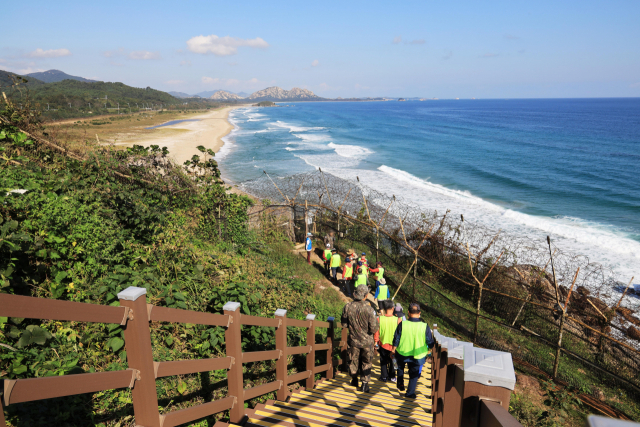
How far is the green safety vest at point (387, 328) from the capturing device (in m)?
6.12

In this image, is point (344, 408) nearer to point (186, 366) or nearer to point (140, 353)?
point (186, 366)

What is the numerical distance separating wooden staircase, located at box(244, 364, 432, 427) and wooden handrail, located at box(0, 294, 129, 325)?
2.08 meters

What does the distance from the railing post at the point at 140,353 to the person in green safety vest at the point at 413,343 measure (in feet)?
13.6

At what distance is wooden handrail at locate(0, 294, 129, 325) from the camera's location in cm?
145

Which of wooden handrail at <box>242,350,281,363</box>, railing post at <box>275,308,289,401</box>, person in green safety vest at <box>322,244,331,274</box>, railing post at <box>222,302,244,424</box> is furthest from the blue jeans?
person in green safety vest at <box>322,244,331,274</box>

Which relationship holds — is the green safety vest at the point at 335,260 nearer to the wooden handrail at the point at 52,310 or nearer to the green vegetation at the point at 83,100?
the wooden handrail at the point at 52,310

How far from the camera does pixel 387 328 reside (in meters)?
6.14

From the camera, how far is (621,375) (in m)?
8.34

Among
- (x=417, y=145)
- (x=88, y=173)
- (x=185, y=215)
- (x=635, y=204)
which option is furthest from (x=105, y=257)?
(x=417, y=145)

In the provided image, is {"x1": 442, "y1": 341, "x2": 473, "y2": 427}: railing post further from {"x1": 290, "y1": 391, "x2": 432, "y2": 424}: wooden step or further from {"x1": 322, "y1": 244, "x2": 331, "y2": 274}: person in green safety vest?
{"x1": 322, "y1": 244, "x2": 331, "y2": 274}: person in green safety vest

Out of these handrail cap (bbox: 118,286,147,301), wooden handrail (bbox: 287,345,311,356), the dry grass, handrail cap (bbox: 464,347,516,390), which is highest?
the dry grass

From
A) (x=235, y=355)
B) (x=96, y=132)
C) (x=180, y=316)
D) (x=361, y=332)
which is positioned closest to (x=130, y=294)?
(x=180, y=316)

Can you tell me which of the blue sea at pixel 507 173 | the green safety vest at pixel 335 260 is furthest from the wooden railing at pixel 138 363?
the blue sea at pixel 507 173

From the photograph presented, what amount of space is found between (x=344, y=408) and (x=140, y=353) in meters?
3.16
